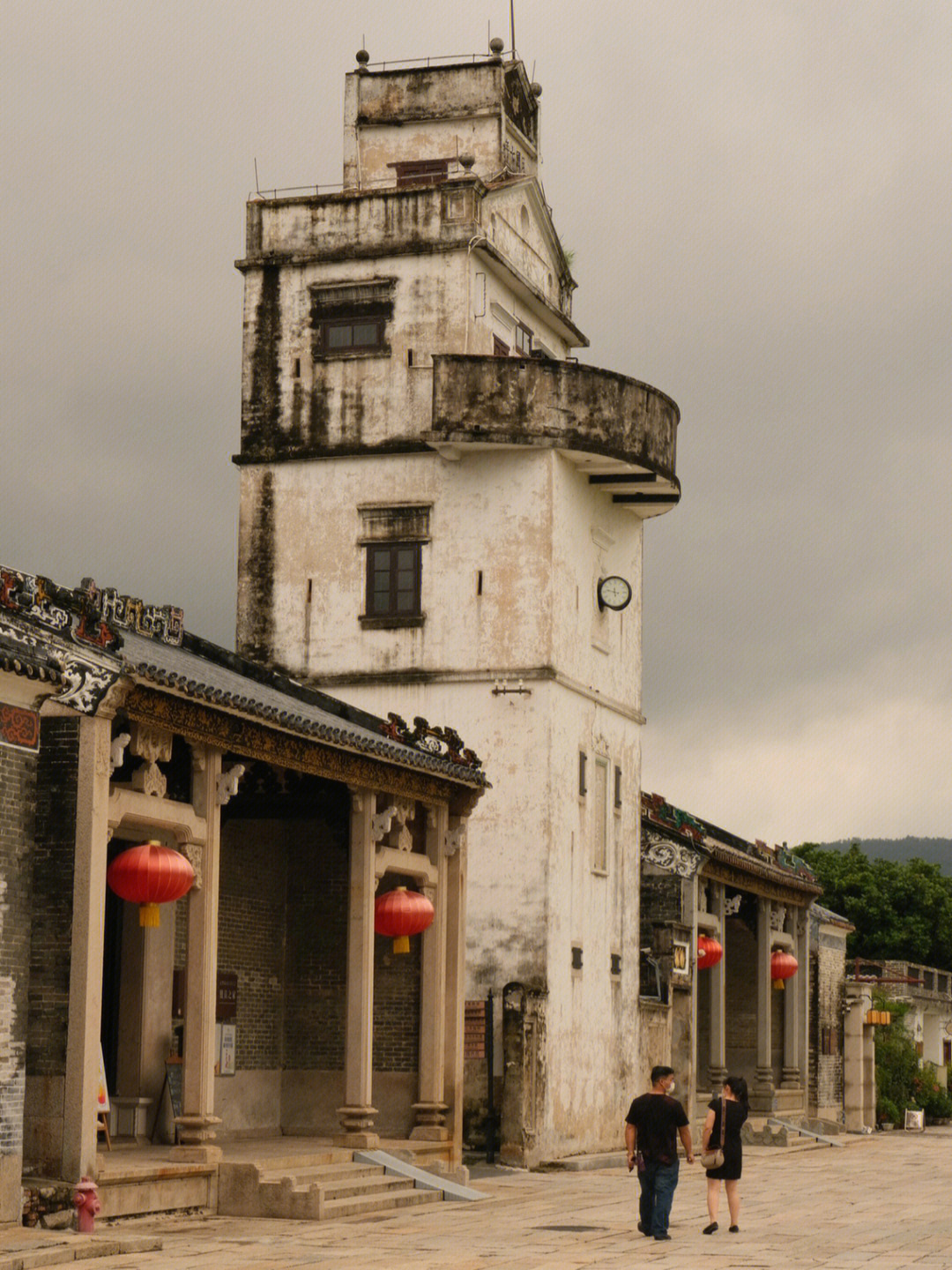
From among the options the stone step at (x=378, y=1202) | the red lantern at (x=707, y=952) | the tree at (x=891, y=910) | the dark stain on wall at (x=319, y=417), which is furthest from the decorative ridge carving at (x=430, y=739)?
the tree at (x=891, y=910)

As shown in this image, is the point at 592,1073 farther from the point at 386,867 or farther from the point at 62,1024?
the point at 62,1024

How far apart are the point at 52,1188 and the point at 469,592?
545 inches

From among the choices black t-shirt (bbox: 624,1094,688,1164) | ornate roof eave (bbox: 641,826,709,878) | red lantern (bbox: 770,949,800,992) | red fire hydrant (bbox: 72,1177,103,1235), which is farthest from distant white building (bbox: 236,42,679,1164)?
red fire hydrant (bbox: 72,1177,103,1235)

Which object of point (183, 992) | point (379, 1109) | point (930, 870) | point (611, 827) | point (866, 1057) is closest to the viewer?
point (183, 992)

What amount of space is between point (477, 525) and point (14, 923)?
13593 mm

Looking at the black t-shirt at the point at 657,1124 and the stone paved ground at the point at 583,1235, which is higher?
the black t-shirt at the point at 657,1124

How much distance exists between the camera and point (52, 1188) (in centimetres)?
1527

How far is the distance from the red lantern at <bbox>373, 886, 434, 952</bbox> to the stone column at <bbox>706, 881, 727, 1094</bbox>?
516 inches

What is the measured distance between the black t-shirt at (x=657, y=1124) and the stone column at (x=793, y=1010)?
23.1 m

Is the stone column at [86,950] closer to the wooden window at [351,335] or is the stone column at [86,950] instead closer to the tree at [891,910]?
the wooden window at [351,335]

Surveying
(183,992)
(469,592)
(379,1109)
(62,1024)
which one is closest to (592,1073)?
(379,1109)

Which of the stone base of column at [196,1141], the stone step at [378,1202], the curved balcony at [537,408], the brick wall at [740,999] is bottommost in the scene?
the stone step at [378,1202]

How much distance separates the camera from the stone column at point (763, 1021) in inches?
1436

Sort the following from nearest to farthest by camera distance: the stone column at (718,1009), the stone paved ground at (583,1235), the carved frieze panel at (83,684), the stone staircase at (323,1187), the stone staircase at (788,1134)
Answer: the stone paved ground at (583,1235), the carved frieze panel at (83,684), the stone staircase at (323,1187), the stone staircase at (788,1134), the stone column at (718,1009)
